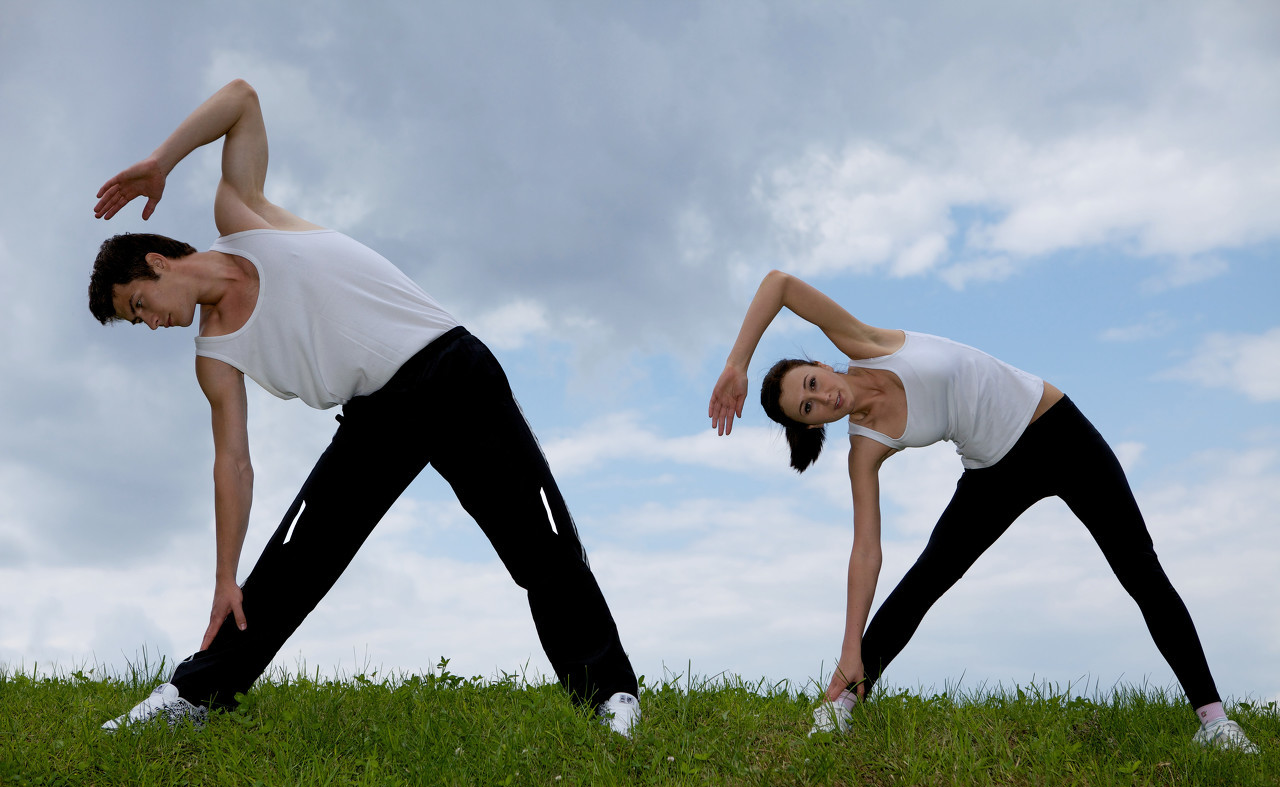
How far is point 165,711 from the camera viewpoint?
503 centimetres

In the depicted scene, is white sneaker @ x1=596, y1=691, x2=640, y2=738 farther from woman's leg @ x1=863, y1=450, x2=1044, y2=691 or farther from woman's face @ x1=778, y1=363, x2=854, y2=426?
woman's face @ x1=778, y1=363, x2=854, y2=426

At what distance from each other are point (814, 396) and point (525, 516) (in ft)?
5.32

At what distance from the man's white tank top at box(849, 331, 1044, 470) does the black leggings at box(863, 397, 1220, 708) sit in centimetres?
14

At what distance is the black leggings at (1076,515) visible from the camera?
5391mm

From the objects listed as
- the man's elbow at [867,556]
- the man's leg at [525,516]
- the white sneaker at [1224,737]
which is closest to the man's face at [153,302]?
the man's leg at [525,516]

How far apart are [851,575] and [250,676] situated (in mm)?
3241

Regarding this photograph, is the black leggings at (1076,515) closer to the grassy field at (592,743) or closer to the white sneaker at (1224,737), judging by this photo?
the white sneaker at (1224,737)

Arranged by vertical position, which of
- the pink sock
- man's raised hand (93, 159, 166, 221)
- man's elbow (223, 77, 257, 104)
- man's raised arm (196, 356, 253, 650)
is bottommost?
the pink sock

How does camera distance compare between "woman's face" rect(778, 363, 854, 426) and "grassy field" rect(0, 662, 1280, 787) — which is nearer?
"grassy field" rect(0, 662, 1280, 787)

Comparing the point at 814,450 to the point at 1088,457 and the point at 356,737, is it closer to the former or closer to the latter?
the point at 1088,457

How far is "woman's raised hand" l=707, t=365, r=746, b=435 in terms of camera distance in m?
4.75

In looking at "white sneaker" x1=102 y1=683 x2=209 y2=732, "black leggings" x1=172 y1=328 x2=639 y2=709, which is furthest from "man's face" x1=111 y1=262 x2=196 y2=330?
"white sneaker" x1=102 y1=683 x2=209 y2=732

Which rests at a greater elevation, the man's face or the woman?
the man's face

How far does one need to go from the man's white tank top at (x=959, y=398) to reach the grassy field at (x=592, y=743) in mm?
1456
